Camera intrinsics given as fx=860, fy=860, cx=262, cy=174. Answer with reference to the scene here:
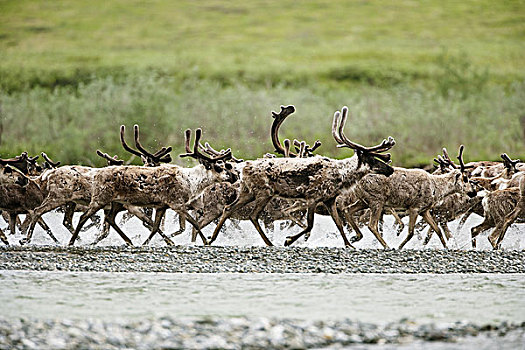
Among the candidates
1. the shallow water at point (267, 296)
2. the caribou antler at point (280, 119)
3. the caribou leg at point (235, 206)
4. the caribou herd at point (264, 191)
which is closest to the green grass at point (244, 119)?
the caribou antler at point (280, 119)

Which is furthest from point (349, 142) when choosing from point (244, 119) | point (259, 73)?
point (259, 73)

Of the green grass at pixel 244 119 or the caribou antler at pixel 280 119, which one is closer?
the caribou antler at pixel 280 119

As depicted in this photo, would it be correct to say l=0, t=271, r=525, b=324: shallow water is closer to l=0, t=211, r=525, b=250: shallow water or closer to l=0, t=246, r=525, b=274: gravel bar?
l=0, t=246, r=525, b=274: gravel bar

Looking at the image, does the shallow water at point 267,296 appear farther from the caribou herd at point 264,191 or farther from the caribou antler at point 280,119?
the caribou antler at point 280,119

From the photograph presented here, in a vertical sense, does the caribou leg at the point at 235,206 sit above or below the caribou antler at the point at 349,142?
below

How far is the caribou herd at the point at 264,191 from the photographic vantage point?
12.1m

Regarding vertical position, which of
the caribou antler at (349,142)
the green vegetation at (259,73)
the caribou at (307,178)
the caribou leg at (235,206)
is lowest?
the caribou leg at (235,206)

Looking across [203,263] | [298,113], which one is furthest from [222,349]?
[298,113]

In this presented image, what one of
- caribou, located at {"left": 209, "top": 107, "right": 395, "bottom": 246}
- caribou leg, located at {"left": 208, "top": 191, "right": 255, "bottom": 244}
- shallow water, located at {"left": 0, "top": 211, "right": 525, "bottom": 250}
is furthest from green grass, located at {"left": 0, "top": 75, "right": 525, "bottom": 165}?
caribou leg, located at {"left": 208, "top": 191, "right": 255, "bottom": 244}

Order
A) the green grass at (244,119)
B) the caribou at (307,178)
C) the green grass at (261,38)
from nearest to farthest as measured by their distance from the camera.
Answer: the caribou at (307,178), the green grass at (244,119), the green grass at (261,38)

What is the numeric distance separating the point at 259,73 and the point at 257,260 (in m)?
34.9

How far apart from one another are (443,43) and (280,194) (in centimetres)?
3713

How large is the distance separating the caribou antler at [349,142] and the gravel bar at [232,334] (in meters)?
5.48

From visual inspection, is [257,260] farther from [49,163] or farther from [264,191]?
[49,163]
